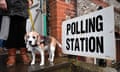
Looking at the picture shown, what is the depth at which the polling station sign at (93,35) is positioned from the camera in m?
2.17

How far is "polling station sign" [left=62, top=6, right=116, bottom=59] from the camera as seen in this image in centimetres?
217

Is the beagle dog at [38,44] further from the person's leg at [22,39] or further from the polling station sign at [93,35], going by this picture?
the polling station sign at [93,35]

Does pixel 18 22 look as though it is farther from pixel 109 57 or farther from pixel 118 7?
pixel 118 7

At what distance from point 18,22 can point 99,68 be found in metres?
1.39


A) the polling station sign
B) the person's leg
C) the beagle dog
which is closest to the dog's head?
the beagle dog

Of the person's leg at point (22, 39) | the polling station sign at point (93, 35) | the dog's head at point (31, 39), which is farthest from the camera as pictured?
the person's leg at point (22, 39)

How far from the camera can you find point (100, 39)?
2.28 meters

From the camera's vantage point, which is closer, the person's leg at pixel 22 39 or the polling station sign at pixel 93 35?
the polling station sign at pixel 93 35

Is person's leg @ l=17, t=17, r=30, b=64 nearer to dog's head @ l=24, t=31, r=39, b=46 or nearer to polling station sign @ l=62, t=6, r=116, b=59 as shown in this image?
dog's head @ l=24, t=31, r=39, b=46

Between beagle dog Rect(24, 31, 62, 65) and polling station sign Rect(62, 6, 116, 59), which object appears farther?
beagle dog Rect(24, 31, 62, 65)

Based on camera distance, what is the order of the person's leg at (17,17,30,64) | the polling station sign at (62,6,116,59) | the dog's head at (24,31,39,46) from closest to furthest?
the polling station sign at (62,6,116,59)
the dog's head at (24,31,39,46)
the person's leg at (17,17,30,64)

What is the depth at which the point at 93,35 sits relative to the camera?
2383 millimetres

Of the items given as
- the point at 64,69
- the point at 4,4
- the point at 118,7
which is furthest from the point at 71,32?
the point at 118,7

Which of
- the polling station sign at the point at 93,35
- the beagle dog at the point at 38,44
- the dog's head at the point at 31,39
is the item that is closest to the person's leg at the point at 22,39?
the beagle dog at the point at 38,44
